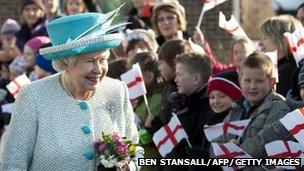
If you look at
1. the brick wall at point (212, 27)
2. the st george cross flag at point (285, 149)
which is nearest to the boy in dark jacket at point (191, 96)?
the st george cross flag at point (285, 149)

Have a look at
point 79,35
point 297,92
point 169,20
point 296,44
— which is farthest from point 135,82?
point 79,35

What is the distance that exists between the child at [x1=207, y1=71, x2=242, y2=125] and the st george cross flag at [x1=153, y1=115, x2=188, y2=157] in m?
0.24

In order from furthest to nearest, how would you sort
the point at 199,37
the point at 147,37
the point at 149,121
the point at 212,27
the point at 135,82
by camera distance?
the point at 212,27 < the point at 199,37 < the point at 147,37 < the point at 135,82 < the point at 149,121

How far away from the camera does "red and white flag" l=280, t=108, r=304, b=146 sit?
782cm

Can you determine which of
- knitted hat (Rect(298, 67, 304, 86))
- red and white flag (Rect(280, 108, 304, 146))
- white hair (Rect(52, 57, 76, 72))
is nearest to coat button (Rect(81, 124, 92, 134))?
white hair (Rect(52, 57, 76, 72))

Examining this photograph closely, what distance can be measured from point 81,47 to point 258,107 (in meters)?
2.22

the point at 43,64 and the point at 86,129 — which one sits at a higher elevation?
the point at 86,129

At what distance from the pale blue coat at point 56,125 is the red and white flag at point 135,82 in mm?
3188

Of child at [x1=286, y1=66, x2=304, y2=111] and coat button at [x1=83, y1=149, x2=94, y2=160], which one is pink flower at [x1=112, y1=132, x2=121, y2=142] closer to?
coat button at [x1=83, y1=149, x2=94, y2=160]

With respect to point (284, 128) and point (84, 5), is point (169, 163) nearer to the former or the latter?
point (284, 128)

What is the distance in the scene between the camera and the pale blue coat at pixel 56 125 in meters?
6.81

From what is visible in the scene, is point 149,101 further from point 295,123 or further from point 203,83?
point 295,123

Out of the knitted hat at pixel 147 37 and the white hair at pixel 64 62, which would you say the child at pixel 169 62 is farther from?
the white hair at pixel 64 62

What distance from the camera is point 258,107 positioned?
8.61m
